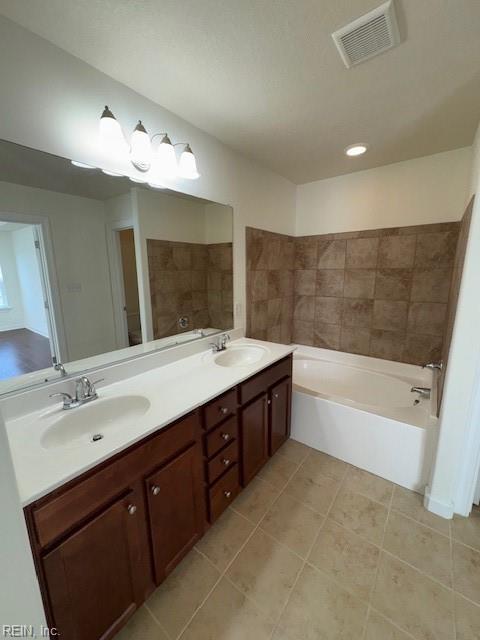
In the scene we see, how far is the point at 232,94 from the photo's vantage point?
1430 mm

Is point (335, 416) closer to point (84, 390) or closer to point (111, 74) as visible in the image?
point (84, 390)

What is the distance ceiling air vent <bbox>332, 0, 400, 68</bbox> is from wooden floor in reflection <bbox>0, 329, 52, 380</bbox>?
186 cm

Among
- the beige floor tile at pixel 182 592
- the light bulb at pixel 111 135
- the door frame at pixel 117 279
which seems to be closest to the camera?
the beige floor tile at pixel 182 592

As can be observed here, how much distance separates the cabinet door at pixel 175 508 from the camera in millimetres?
1070

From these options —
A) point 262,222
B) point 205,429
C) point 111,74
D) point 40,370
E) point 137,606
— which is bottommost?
point 137,606

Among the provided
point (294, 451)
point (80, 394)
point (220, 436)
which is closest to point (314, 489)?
point (294, 451)

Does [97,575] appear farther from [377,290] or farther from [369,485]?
[377,290]

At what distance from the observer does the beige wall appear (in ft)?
6.98

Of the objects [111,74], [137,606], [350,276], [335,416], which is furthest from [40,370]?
[350,276]

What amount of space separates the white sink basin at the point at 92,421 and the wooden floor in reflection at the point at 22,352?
0.29m

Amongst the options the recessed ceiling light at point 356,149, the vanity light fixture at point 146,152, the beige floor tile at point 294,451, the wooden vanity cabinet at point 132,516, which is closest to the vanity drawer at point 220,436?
the wooden vanity cabinet at point 132,516

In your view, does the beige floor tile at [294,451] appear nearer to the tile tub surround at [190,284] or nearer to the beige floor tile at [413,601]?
the beige floor tile at [413,601]

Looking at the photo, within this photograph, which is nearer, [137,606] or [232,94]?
[137,606]

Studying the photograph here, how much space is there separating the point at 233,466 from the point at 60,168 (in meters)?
1.77
